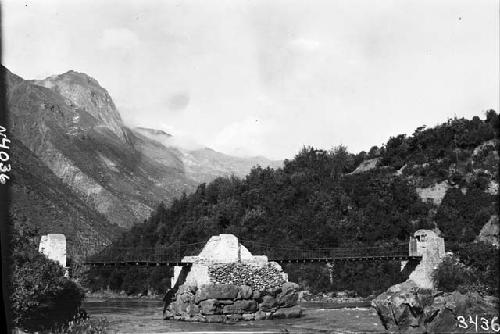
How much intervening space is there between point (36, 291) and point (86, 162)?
138108 millimetres

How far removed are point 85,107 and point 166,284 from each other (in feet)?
380

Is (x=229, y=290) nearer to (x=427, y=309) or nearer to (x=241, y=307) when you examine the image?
(x=241, y=307)

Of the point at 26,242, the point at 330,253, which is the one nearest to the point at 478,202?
the point at 330,253

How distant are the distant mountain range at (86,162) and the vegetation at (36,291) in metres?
72.9

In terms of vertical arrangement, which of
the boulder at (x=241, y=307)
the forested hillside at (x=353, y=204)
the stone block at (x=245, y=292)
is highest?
the forested hillside at (x=353, y=204)

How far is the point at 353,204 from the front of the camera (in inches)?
2987

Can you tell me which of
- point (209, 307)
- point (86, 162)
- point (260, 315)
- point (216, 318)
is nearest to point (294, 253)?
point (260, 315)

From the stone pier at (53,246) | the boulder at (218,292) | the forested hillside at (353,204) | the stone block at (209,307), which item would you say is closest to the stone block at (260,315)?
the boulder at (218,292)

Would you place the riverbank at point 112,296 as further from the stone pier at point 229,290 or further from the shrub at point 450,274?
the shrub at point 450,274

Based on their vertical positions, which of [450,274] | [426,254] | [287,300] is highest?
[426,254]

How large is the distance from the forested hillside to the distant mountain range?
2076 centimetres

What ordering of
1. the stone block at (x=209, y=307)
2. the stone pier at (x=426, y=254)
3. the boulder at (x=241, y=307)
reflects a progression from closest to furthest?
the stone block at (x=209, y=307), the boulder at (x=241, y=307), the stone pier at (x=426, y=254)

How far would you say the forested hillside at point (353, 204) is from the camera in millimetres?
64625

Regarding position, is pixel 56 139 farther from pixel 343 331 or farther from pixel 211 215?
pixel 343 331
